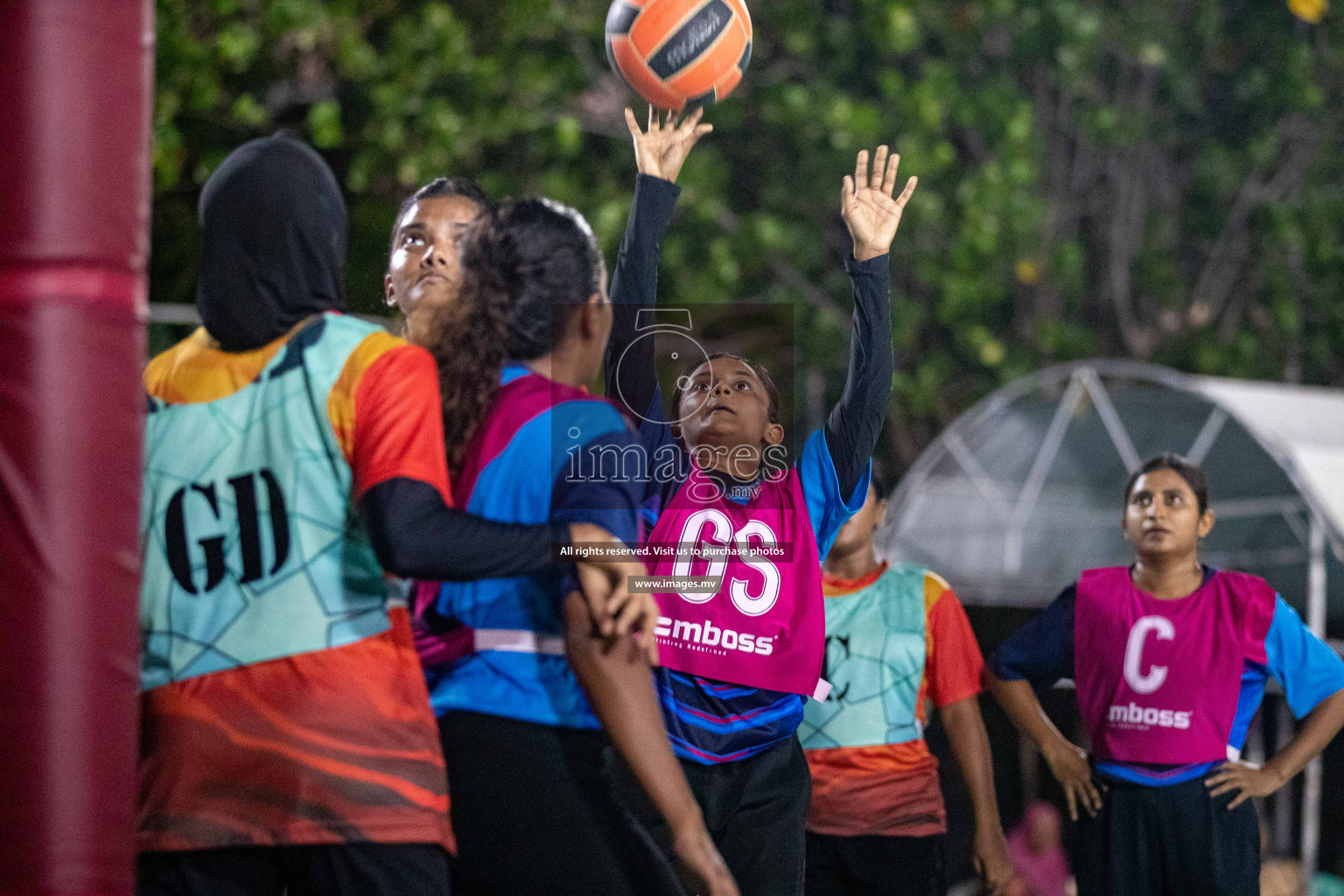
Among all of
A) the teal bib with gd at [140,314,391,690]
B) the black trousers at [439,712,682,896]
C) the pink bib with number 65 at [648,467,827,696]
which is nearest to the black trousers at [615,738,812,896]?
the pink bib with number 65 at [648,467,827,696]

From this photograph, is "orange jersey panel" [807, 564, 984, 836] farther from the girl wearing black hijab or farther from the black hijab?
the black hijab

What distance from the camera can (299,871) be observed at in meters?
2.18

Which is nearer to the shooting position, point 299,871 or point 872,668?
point 299,871

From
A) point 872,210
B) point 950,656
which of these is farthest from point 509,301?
point 950,656

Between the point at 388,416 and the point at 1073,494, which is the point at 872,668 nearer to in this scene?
the point at 388,416

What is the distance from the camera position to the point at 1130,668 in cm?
418

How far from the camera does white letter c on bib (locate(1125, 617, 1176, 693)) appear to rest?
414 cm

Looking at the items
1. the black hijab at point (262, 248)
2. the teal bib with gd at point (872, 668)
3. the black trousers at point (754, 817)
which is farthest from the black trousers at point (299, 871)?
the teal bib with gd at point (872, 668)

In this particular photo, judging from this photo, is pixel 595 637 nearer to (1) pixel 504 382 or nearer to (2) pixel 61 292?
(1) pixel 504 382

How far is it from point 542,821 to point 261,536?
2.15 ft

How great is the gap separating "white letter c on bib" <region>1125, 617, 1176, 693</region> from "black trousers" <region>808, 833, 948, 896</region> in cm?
83

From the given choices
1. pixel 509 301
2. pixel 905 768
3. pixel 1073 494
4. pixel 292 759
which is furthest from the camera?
pixel 1073 494

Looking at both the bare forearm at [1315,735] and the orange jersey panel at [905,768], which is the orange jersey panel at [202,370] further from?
the bare forearm at [1315,735]

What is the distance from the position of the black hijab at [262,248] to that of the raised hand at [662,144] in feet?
3.62
